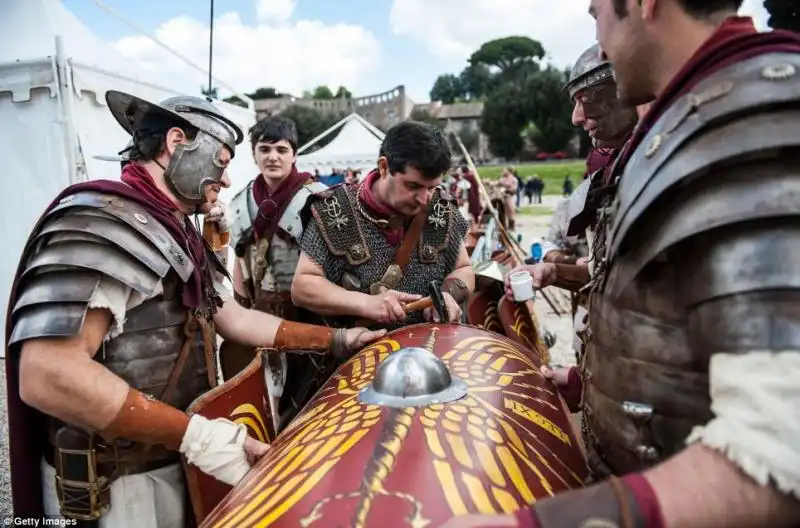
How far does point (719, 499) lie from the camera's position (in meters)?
0.88

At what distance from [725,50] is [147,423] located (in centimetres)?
179

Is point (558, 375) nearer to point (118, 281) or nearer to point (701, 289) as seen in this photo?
point (701, 289)

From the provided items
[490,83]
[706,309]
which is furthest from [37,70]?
[490,83]

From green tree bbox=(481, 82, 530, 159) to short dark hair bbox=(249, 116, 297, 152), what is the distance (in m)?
57.4

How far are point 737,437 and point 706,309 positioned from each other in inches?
7.8

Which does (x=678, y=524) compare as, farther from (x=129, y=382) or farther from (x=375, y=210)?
(x=375, y=210)

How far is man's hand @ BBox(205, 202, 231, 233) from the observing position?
4445 millimetres

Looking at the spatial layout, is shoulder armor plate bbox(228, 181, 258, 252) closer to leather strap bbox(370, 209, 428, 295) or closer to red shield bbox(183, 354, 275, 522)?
leather strap bbox(370, 209, 428, 295)

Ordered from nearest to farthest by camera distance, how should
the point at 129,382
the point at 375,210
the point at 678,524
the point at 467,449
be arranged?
the point at 678,524 → the point at 467,449 → the point at 129,382 → the point at 375,210

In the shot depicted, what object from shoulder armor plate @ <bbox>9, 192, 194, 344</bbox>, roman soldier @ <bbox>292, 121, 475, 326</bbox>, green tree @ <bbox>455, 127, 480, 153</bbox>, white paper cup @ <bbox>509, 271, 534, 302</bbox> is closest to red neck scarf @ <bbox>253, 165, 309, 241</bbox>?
roman soldier @ <bbox>292, 121, 475, 326</bbox>

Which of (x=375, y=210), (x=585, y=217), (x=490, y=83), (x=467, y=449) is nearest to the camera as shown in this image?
(x=467, y=449)

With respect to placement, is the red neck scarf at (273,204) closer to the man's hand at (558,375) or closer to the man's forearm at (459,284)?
the man's forearm at (459,284)

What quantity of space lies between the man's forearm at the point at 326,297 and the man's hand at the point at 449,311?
1.09 ft

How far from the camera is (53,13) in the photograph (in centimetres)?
711
